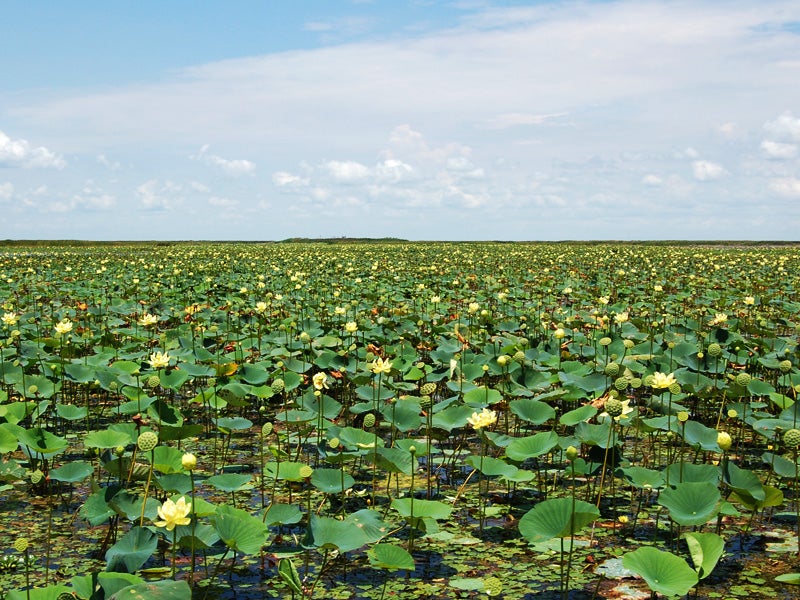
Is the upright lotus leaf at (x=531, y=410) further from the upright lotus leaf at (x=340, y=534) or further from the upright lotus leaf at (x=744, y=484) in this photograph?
the upright lotus leaf at (x=340, y=534)

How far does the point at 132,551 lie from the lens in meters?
2.36

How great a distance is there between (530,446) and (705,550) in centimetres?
107

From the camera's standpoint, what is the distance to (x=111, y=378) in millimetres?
4617

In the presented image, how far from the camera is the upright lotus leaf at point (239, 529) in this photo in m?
2.42

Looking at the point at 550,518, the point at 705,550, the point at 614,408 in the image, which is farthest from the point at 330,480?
the point at 705,550

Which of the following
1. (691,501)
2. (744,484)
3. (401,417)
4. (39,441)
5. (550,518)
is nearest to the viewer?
(550,518)

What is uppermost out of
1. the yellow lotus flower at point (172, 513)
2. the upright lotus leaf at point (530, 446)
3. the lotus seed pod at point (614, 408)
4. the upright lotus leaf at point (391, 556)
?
the lotus seed pod at point (614, 408)

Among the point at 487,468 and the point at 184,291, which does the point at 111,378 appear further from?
the point at 184,291

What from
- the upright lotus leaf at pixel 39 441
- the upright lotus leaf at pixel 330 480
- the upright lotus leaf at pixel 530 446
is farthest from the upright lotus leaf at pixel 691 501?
the upright lotus leaf at pixel 39 441

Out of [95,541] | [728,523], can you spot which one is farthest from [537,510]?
[95,541]

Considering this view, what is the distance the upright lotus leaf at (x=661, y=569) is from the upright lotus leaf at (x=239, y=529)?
1.20 m

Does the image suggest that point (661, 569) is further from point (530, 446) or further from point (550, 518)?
point (530, 446)

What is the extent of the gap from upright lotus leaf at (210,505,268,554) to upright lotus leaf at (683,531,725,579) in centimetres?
145

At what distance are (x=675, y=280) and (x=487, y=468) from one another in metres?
11.7
